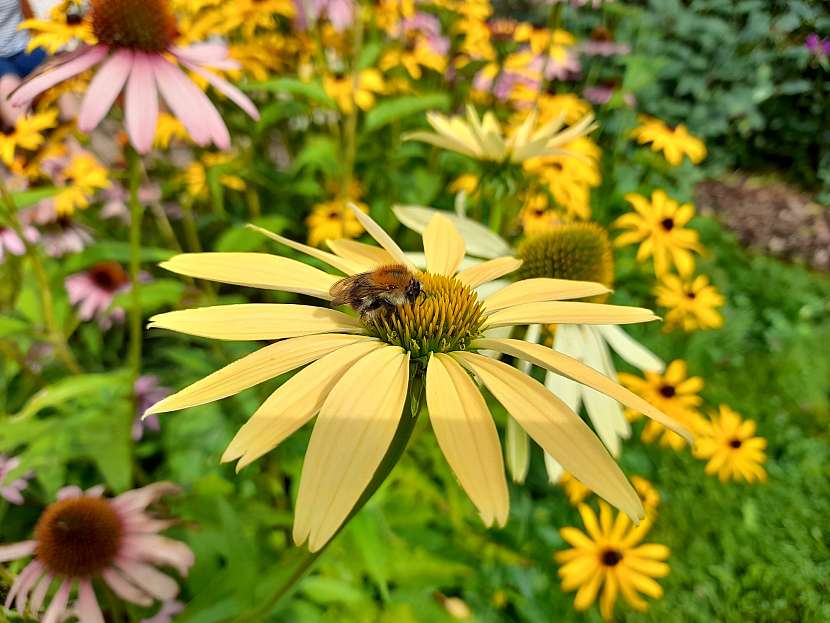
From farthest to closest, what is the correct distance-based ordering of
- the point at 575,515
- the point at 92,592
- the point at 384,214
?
1. the point at 384,214
2. the point at 575,515
3. the point at 92,592

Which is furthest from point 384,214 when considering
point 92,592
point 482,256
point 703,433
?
point 92,592

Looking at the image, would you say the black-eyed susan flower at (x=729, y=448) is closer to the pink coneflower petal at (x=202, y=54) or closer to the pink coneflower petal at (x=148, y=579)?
the pink coneflower petal at (x=148, y=579)

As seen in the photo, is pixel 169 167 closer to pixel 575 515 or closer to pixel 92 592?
pixel 92 592

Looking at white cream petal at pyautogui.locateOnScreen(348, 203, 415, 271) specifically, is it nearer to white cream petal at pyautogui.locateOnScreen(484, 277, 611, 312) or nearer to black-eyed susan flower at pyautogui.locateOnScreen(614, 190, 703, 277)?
white cream petal at pyautogui.locateOnScreen(484, 277, 611, 312)

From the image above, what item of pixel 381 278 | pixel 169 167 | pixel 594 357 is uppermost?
pixel 381 278

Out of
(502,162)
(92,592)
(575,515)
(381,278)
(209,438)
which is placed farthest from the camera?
(575,515)

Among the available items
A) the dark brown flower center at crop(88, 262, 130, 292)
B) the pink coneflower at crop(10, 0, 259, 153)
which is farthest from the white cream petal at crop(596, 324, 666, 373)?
the dark brown flower center at crop(88, 262, 130, 292)

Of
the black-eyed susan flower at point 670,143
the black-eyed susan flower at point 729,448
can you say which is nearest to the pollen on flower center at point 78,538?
the black-eyed susan flower at point 729,448
